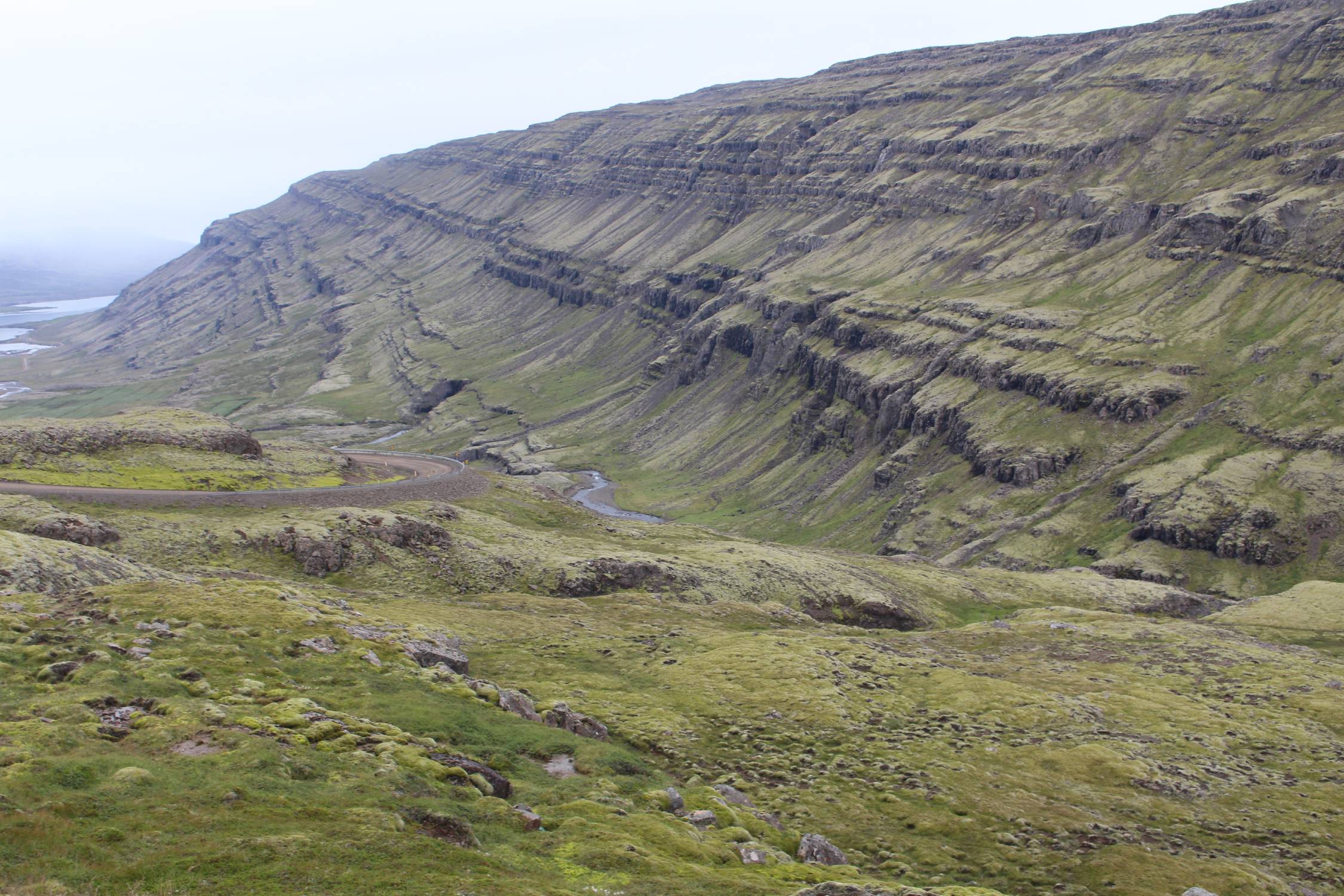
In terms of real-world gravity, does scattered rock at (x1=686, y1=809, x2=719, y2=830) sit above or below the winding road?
below

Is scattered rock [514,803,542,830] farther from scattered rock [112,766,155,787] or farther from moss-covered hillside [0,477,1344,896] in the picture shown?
scattered rock [112,766,155,787]

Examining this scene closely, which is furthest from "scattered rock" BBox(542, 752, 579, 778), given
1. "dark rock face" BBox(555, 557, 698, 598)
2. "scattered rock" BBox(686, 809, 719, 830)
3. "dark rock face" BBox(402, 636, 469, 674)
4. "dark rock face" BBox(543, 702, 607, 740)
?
"dark rock face" BBox(555, 557, 698, 598)

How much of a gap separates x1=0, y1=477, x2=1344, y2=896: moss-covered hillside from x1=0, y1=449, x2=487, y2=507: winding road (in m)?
3.45

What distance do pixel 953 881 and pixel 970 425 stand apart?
15460 cm

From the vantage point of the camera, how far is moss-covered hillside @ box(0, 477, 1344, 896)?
32.0 metres

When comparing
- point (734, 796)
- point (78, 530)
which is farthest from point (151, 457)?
point (734, 796)

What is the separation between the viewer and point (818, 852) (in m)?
40.9

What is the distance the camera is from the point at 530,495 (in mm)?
119250

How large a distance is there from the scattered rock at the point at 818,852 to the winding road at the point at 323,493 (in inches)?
2670

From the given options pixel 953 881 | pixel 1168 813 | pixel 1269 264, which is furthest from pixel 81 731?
pixel 1269 264

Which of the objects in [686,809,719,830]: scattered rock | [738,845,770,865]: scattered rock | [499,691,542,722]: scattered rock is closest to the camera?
[738,845,770,865]: scattered rock

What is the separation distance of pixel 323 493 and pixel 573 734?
2256 inches

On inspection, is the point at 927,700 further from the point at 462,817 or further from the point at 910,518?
the point at 910,518

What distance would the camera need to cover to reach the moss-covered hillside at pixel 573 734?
3203 centimetres
